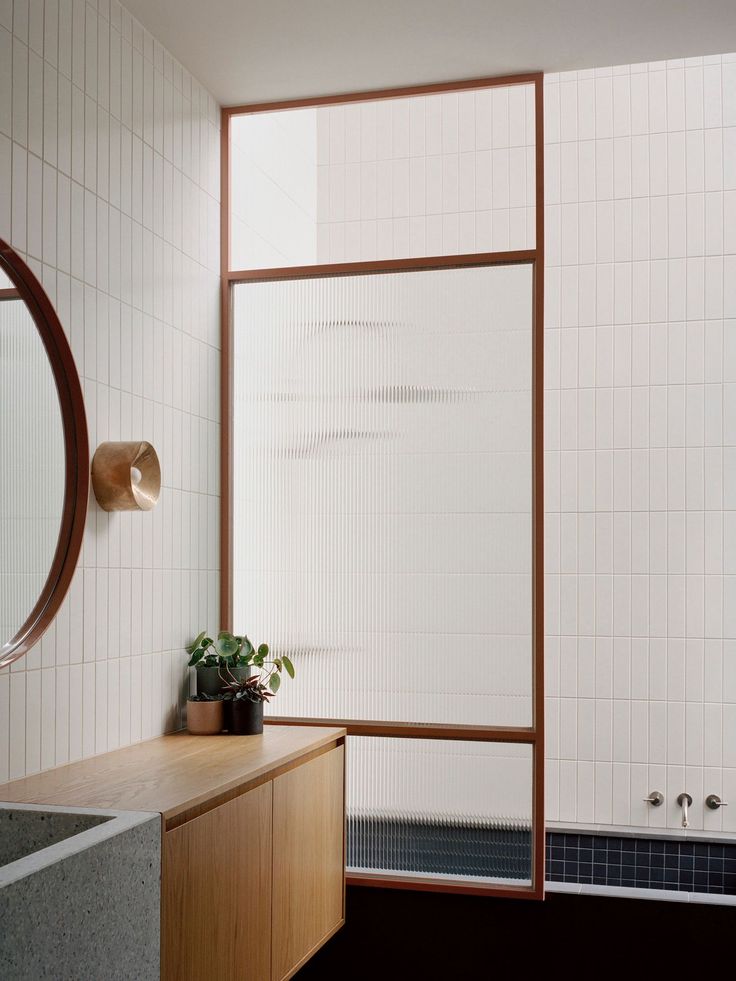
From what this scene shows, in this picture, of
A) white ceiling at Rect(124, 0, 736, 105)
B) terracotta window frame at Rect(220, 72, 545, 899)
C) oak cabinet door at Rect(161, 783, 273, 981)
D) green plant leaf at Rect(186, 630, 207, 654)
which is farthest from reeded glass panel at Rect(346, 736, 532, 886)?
white ceiling at Rect(124, 0, 736, 105)

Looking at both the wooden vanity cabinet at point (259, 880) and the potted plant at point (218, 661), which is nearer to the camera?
the wooden vanity cabinet at point (259, 880)

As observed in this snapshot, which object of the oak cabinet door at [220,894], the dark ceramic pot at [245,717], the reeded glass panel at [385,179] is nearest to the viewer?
the oak cabinet door at [220,894]

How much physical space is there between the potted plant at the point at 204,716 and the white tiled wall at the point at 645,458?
4.54 ft

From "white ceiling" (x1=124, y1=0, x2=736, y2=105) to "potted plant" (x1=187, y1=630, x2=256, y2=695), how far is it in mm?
1559

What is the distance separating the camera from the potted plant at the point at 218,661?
2811mm

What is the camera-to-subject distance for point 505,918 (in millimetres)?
2869

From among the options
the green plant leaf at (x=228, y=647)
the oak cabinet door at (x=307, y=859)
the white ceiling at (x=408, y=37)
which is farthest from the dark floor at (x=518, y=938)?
the white ceiling at (x=408, y=37)

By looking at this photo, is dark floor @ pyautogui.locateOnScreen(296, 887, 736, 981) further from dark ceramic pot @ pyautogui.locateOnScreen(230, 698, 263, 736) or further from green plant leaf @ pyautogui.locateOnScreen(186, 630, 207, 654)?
green plant leaf @ pyautogui.locateOnScreen(186, 630, 207, 654)

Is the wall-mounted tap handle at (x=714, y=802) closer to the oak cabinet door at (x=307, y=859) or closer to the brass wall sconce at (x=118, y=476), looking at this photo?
the oak cabinet door at (x=307, y=859)

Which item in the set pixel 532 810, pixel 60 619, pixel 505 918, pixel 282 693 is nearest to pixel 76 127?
Result: pixel 60 619

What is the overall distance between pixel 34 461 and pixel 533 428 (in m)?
1.37

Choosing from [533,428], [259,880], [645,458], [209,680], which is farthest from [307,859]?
[645,458]

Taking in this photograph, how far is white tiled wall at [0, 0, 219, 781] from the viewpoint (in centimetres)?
217

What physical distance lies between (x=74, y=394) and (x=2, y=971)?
124 centimetres
